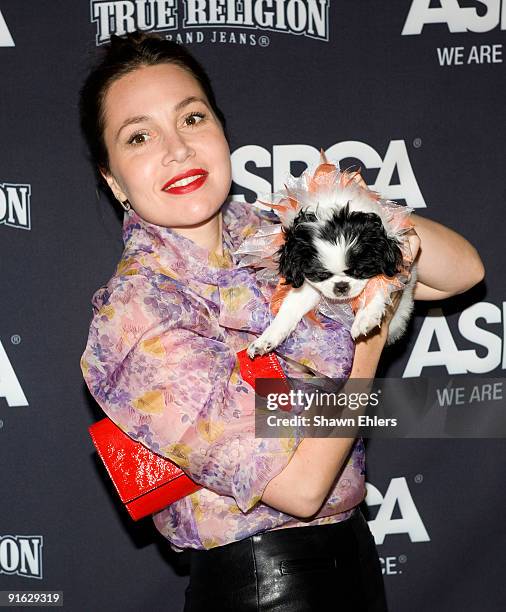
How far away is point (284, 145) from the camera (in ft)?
6.12

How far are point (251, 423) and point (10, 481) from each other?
0.97 metres

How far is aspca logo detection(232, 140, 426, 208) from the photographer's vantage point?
73.5 inches

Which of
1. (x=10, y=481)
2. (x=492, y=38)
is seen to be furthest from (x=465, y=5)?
(x=10, y=481)

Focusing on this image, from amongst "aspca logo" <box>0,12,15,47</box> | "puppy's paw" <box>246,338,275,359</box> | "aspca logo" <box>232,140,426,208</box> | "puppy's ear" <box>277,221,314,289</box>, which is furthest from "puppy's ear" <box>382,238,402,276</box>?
"aspca logo" <box>0,12,15,47</box>

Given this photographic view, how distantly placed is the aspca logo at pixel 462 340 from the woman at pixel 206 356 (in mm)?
545

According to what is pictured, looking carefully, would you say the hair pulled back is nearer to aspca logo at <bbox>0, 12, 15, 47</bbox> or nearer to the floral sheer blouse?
the floral sheer blouse

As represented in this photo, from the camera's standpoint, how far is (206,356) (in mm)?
1154

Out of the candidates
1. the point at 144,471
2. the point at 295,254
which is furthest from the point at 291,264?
the point at 144,471

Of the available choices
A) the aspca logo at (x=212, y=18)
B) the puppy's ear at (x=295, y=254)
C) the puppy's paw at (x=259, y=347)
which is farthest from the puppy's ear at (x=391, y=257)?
the aspca logo at (x=212, y=18)

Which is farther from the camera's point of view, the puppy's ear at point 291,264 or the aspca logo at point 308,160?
the aspca logo at point 308,160

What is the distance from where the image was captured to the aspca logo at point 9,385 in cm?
184

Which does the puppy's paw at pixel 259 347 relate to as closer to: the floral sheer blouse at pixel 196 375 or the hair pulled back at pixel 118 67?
the floral sheer blouse at pixel 196 375

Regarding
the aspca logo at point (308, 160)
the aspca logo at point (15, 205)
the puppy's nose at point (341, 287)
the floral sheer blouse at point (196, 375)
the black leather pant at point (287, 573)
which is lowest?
the black leather pant at point (287, 573)

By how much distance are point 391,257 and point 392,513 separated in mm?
940
